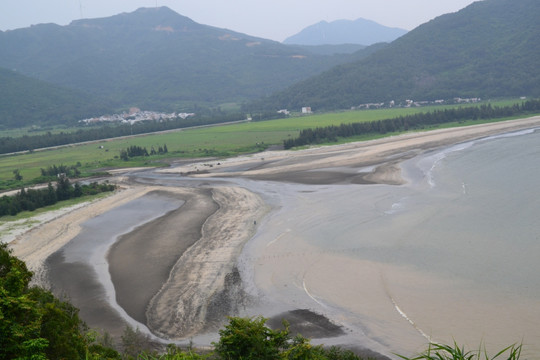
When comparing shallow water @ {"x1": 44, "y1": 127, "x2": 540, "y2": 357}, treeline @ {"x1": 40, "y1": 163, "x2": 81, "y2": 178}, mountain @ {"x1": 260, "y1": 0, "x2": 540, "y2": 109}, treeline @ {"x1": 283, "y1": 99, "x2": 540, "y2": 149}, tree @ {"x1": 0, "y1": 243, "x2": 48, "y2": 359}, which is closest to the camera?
tree @ {"x1": 0, "y1": 243, "x2": 48, "y2": 359}

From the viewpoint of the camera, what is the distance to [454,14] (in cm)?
16538

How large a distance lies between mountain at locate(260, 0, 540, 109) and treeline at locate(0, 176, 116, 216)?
99290mm

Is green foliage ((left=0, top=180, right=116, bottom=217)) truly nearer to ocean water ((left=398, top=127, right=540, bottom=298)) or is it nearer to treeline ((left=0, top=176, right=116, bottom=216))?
treeline ((left=0, top=176, right=116, bottom=216))

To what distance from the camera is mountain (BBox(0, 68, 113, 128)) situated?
143625mm

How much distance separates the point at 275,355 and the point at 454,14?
569 ft

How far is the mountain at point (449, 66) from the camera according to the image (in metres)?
126

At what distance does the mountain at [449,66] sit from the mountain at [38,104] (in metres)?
53.3

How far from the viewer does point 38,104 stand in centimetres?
15312

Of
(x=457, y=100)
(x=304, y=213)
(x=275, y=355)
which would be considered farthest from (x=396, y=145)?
(x=457, y=100)

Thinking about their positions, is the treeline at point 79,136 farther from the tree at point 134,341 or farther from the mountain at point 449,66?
the tree at point 134,341

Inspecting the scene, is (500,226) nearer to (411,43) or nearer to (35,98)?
(411,43)

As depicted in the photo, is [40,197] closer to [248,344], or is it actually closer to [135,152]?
[135,152]

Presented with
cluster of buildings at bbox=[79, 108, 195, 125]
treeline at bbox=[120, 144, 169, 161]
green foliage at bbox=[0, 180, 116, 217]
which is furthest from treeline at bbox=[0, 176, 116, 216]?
cluster of buildings at bbox=[79, 108, 195, 125]

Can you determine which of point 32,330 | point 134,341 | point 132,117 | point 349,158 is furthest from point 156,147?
point 132,117
